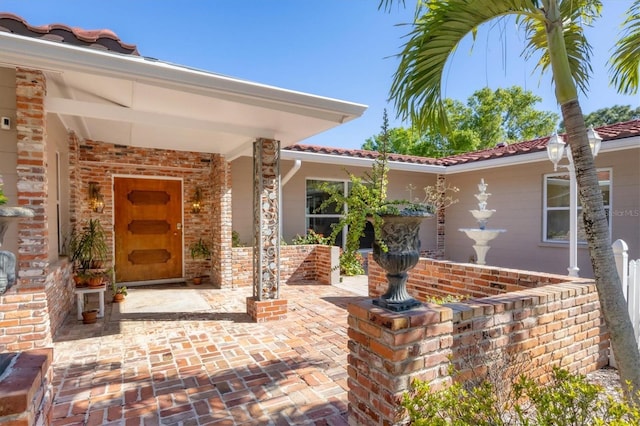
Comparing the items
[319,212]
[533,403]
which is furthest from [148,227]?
[533,403]

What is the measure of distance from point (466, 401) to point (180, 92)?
3.53m

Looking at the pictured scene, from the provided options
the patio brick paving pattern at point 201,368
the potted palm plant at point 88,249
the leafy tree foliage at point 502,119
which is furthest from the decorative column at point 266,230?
the leafy tree foliage at point 502,119

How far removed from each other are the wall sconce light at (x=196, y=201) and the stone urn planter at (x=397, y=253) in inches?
235

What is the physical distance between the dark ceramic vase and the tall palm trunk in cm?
110

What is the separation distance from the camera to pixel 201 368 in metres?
3.20

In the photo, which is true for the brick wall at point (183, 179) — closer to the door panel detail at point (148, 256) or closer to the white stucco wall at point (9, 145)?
the door panel detail at point (148, 256)

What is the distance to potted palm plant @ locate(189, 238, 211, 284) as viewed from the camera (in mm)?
7250

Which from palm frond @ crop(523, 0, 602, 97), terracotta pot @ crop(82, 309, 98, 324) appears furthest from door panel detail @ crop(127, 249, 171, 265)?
palm frond @ crop(523, 0, 602, 97)

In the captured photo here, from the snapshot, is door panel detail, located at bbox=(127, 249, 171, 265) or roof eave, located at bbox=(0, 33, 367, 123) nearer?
roof eave, located at bbox=(0, 33, 367, 123)

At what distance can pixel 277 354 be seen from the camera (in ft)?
11.6

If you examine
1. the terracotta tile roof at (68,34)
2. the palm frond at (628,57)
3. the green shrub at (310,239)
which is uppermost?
the terracotta tile roof at (68,34)

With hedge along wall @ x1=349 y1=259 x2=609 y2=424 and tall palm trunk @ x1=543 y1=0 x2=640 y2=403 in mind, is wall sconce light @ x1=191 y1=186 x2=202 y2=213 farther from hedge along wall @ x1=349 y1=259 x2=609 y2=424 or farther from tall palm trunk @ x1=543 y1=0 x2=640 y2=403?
tall palm trunk @ x1=543 y1=0 x2=640 y2=403

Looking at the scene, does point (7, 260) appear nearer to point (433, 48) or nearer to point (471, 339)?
point (471, 339)

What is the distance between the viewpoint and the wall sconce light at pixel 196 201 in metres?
7.28
